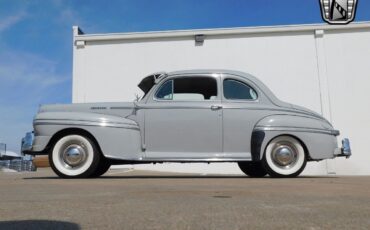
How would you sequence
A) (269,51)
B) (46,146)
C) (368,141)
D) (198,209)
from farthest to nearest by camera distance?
(269,51), (368,141), (46,146), (198,209)

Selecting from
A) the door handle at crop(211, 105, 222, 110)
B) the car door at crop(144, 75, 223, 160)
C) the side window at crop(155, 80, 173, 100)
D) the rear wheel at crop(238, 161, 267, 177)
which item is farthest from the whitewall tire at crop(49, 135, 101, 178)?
the rear wheel at crop(238, 161, 267, 177)

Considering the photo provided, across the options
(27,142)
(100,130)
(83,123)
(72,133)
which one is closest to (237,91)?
(100,130)

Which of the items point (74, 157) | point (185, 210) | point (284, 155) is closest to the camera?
point (185, 210)

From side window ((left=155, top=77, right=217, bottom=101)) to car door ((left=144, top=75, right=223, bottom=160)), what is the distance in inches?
1.5

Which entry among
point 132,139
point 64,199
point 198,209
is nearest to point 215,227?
point 198,209

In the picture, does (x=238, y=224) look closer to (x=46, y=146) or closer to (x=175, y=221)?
(x=175, y=221)

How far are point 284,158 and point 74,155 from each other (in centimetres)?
297

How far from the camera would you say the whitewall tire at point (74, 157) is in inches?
250

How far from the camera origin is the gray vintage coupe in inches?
254

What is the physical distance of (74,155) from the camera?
6.37 meters

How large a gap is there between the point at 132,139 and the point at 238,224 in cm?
432

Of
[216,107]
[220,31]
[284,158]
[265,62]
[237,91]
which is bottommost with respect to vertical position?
[284,158]

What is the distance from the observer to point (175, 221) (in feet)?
7.91

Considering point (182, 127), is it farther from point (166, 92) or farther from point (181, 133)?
point (166, 92)
